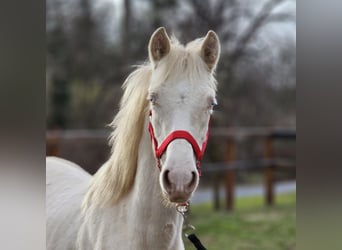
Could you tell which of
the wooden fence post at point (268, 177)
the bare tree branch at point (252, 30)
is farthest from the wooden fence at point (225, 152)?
the bare tree branch at point (252, 30)

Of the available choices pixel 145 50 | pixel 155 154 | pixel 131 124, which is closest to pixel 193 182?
pixel 155 154

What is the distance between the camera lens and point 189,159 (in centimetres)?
108

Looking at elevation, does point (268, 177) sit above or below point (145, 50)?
below

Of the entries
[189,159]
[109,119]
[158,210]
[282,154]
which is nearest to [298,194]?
[189,159]

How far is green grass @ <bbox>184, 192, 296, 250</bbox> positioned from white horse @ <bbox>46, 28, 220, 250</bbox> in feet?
5.55

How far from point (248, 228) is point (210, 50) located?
3172 mm

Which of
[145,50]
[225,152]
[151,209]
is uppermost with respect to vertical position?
[145,50]

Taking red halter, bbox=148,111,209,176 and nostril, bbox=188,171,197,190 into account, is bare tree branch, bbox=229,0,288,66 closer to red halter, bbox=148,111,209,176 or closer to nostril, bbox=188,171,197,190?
red halter, bbox=148,111,209,176

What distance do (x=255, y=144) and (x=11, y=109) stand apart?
21.5 ft

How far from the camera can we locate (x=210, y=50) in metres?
1.27

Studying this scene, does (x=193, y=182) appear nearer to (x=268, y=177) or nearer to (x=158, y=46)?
(x=158, y=46)

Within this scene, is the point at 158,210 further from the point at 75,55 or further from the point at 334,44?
the point at 75,55

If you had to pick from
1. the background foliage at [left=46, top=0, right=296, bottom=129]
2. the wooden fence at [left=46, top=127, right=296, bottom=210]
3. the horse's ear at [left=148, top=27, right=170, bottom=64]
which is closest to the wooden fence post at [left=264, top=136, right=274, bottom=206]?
the wooden fence at [left=46, top=127, right=296, bottom=210]

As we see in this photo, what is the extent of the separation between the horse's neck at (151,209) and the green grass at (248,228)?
1743mm
